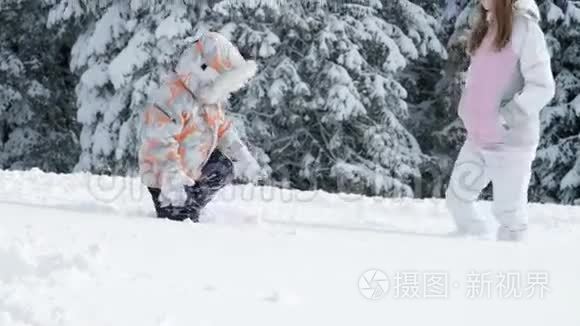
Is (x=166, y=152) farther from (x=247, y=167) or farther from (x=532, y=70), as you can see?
(x=532, y=70)

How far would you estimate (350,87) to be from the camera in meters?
14.0

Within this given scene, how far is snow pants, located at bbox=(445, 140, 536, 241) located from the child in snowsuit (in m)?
1.38

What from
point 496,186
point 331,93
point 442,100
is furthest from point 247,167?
point 442,100

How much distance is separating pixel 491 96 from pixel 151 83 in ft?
31.3

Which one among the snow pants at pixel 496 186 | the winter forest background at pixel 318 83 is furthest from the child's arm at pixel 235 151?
the winter forest background at pixel 318 83

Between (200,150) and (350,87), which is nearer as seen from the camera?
(200,150)

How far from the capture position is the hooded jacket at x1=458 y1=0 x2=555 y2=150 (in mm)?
4688

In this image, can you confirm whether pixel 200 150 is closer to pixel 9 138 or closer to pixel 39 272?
pixel 39 272

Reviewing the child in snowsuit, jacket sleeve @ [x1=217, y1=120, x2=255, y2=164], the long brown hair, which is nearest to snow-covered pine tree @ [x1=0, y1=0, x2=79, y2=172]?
jacket sleeve @ [x1=217, y1=120, x2=255, y2=164]

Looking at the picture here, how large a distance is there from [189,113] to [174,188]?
1.51 ft

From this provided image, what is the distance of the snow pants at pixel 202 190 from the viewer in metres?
4.89

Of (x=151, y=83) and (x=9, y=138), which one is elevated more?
(x=151, y=83)

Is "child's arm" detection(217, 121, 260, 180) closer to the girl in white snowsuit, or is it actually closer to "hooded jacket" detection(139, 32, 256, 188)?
"hooded jacket" detection(139, 32, 256, 188)

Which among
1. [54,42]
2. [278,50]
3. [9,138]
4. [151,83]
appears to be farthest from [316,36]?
[9,138]
